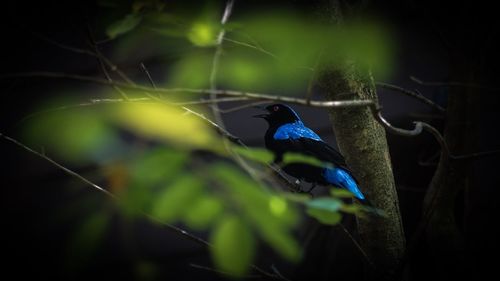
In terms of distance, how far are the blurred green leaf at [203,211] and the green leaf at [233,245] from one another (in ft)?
0.11

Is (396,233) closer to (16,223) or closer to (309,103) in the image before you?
(309,103)

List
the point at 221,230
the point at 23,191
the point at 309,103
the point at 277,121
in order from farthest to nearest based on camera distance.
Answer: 1. the point at 23,191
2. the point at 277,121
3. the point at 309,103
4. the point at 221,230

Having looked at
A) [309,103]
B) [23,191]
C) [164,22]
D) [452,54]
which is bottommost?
[23,191]

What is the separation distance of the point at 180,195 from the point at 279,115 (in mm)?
2578

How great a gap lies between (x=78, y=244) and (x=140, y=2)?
0.71 metres

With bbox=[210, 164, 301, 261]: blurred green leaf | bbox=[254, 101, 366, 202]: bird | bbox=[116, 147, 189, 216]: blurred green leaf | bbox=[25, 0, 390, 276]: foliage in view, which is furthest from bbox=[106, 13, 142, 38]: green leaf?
bbox=[254, 101, 366, 202]: bird

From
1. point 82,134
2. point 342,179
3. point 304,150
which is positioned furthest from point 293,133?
point 82,134

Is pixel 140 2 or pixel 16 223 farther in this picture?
pixel 16 223

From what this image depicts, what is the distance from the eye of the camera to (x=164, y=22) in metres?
1.23

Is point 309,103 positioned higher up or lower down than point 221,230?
higher up

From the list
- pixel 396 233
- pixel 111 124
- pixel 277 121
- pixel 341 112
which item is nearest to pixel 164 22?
pixel 111 124

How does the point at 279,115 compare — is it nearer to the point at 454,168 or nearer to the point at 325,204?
the point at 454,168

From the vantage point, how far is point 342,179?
2396 mm

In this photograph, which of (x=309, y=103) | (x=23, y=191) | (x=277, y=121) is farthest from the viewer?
(x=23, y=191)
